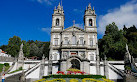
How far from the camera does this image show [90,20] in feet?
Answer: 132

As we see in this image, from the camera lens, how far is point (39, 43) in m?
74.1

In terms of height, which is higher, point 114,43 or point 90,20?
point 90,20

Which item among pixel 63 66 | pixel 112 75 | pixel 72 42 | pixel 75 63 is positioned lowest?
pixel 112 75

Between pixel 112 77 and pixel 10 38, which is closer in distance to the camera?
pixel 112 77

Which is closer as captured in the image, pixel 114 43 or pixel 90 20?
pixel 114 43

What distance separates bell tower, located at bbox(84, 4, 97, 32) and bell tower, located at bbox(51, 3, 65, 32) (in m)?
7.81

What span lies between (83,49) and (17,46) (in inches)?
922

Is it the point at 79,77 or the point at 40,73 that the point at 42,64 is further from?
the point at 79,77

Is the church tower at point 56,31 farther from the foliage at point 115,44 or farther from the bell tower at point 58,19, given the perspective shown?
the foliage at point 115,44

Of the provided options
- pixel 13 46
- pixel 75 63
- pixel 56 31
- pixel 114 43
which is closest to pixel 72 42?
pixel 56 31

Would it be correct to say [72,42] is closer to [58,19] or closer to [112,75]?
[58,19]

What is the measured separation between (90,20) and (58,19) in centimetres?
1073

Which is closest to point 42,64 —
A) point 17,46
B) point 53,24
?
point 53,24

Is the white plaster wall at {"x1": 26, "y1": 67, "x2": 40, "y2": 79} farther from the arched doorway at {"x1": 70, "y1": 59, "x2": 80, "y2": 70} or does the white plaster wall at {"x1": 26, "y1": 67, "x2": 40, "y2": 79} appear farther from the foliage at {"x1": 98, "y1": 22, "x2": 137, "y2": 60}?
the foliage at {"x1": 98, "y1": 22, "x2": 137, "y2": 60}
